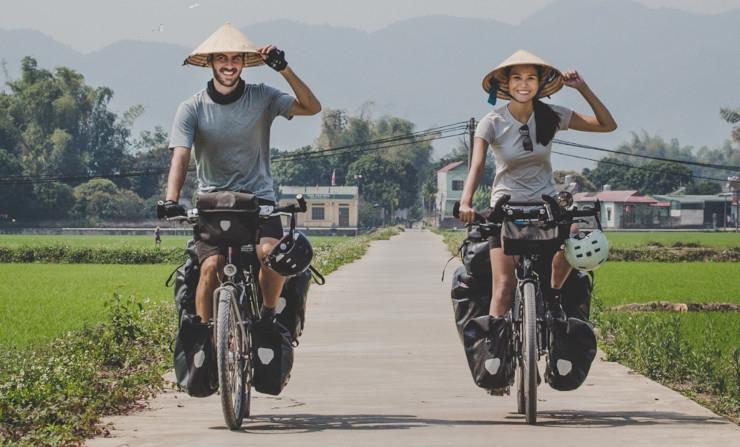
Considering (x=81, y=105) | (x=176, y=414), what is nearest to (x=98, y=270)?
(x=176, y=414)

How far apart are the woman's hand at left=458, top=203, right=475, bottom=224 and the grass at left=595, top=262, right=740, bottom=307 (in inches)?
612

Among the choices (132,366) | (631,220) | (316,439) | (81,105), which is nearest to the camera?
(316,439)

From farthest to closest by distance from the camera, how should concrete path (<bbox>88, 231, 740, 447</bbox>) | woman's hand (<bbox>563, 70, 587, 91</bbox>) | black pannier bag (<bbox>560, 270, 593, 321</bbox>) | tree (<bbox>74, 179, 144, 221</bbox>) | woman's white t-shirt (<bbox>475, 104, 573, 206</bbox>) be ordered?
tree (<bbox>74, 179, 144, 221</bbox>) → black pannier bag (<bbox>560, 270, 593, 321</bbox>) → woman's hand (<bbox>563, 70, 587, 91</bbox>) → woman's white t-shirt (<bbox>475, 104, 573, 206</bbox>) → concrete path (<bbox>88, 231, 740, 447</bbox>)

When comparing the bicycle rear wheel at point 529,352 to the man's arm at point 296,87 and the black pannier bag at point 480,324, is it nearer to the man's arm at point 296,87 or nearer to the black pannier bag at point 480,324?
the black pannier bag at point 480,324

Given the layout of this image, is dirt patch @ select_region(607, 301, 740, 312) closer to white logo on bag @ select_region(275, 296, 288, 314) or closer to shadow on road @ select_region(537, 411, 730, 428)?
shadow on road @ select_region(537, 411, 730, 428)

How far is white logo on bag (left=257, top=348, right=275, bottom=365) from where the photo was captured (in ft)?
25.3

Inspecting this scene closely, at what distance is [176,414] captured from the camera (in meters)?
Result: 8.20

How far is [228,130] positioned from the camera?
7.56 m

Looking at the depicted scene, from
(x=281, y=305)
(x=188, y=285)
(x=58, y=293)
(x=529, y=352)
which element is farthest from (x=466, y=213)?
(x=58, y=293)

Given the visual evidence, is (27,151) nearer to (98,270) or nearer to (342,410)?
(98,270)

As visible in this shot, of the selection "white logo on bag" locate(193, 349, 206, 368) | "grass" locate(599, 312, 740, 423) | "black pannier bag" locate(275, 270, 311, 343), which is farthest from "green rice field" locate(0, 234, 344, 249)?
"white logo on bag" locate(193, 349, 206, 368)

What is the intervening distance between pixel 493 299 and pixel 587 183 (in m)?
152

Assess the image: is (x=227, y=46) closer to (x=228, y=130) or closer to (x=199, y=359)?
(x=228, y=130)

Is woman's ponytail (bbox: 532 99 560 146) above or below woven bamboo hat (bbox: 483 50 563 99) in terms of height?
below
